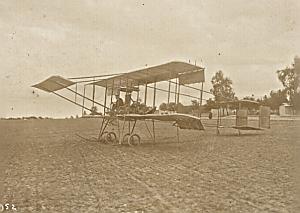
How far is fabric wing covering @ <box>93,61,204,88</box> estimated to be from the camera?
13141 millimetres

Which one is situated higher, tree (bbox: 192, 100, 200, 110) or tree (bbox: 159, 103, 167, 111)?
tree (bbox: 192, 100, 200, 110)

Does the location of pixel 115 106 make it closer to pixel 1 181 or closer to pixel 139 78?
pixel 139 78

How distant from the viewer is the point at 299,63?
21.7 feet

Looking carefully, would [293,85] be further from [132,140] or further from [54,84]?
[54,84]

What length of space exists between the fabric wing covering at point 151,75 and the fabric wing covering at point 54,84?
1.91 metres

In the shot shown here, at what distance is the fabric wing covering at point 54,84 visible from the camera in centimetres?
1480

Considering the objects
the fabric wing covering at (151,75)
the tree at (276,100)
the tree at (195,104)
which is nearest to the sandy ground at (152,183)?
the fabric wing covering at (151,75)

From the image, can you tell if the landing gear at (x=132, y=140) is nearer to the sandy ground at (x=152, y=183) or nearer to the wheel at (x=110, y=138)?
the wheel at (x=110, y=138)

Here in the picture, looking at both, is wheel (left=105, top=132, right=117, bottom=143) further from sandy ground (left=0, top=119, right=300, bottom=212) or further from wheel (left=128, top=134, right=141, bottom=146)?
sandy ground (left=0, top=119, right=300, bottom=212)

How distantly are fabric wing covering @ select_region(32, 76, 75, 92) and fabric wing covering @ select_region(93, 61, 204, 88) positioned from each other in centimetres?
191

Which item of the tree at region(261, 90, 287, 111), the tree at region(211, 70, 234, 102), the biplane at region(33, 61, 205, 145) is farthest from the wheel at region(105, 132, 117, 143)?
the tree at region(211, 70, 234, 102)

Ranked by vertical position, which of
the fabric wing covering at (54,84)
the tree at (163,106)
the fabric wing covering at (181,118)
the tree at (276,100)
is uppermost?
the tree at (276,100)

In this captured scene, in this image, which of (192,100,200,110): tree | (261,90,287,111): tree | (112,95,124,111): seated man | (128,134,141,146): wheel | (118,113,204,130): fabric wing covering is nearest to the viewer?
(118,113,204,130): fabric wing covering

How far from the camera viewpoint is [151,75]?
1521cm
